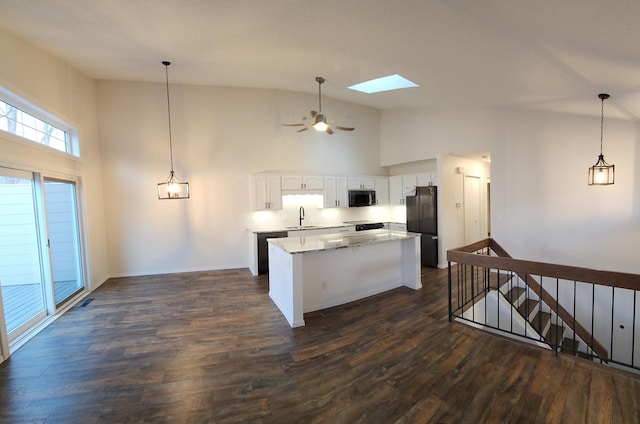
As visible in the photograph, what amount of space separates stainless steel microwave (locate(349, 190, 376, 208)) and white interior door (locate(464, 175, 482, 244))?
2.34 metres

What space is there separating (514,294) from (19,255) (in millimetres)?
7502

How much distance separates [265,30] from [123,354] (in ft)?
13.4

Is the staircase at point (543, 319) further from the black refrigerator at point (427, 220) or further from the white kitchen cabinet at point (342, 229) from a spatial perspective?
the white kitchen cabinet at point (342, 229)

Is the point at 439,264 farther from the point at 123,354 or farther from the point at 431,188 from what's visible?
the point at 123,354

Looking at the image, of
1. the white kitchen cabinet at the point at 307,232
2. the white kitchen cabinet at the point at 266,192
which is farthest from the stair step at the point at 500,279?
the white kitchen cabinet at the point at 266,192

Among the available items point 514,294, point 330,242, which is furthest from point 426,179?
point 330,242

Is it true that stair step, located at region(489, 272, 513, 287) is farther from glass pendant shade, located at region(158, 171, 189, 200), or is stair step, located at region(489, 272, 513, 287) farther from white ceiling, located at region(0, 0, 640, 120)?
glass pendant shade, located at region(158, 171, 189, 200)

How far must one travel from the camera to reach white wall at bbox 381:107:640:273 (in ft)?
13.6

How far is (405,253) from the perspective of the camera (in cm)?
475

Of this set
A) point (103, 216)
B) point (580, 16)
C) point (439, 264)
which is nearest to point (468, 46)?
point (580, 16)

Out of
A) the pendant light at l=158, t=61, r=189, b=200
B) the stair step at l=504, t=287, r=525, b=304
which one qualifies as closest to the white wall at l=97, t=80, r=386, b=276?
the pendant light at l=158, t=61, r=189, b=200

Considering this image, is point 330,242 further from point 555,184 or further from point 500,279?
point 555,184

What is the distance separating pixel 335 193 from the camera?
6.92 m

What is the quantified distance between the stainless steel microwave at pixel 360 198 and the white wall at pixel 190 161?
4.74ft
